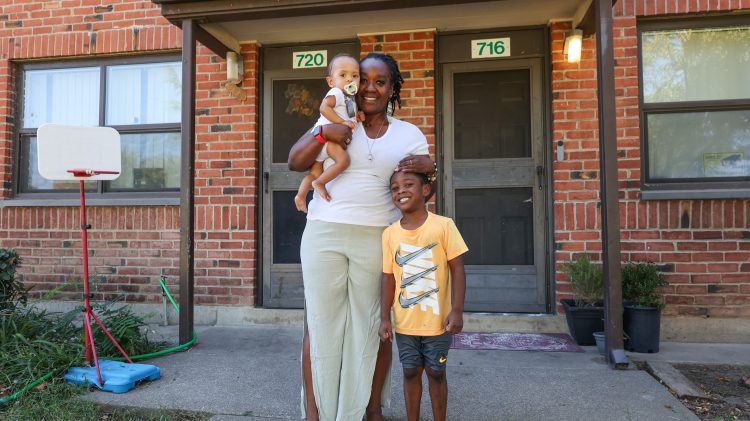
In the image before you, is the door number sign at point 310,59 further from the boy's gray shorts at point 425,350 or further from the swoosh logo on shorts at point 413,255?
the boy's gray shorts at point 425,350

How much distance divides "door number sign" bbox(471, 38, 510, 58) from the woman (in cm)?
256

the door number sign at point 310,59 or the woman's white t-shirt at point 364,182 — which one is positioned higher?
the door number sign at point 310,59

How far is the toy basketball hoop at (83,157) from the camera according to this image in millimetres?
3111

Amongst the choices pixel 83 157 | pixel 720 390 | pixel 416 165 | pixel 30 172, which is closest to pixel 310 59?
pixel 83 157

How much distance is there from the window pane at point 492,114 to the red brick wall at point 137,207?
204 centimetres

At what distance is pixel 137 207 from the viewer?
16.3ft

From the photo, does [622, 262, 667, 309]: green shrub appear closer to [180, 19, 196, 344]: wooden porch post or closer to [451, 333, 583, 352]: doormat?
[451, 333, 583, 352]: doormat

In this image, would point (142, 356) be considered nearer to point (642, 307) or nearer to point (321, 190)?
point (321, 190)

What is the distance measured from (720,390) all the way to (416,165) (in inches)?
102

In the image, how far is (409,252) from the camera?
2.23 metres

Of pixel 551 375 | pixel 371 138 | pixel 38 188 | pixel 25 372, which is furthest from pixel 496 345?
pixel 38 188

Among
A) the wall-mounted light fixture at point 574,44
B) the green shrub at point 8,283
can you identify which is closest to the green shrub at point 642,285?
the wall-mounted light fixture at point 574,44

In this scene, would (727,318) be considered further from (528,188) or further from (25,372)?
(25,372)

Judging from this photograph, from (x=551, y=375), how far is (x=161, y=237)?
3801 mm
